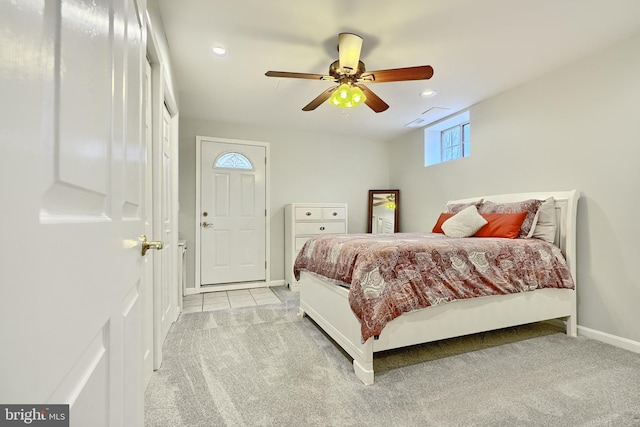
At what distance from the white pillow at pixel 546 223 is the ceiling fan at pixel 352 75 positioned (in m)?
1.62

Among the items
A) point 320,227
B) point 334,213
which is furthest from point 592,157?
point 320,227

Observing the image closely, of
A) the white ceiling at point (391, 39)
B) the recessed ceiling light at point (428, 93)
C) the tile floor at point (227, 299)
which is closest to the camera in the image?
the white ceiling at point (391, 39)

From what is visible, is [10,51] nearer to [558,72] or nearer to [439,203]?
[558,72]

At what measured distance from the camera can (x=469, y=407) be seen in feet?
4.91

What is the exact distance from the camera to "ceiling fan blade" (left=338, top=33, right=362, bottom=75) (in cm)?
204

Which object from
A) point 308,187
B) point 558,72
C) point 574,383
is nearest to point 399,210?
point 308,187

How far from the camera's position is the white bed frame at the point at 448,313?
1809mm

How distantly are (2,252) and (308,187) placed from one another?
4290mm

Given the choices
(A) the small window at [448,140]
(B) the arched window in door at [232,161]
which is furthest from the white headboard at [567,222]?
(B) the arched window in door at [232,161]

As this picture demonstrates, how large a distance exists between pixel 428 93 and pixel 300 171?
83.3 inches

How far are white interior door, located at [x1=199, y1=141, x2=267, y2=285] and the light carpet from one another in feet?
5.40

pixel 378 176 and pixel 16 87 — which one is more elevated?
pixel 378 176

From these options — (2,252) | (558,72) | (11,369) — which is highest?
(558,72)

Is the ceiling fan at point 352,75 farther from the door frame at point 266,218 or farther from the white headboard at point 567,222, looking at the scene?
the door frame at point 266,218
